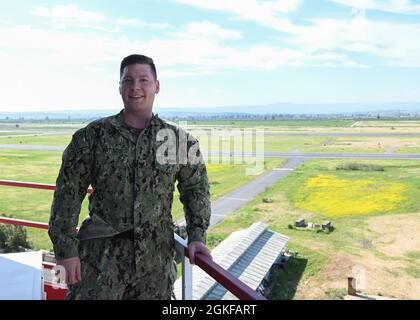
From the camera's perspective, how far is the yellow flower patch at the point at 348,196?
23.6 metres

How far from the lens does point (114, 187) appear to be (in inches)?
66.6

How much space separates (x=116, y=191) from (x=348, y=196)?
26856 millimetres

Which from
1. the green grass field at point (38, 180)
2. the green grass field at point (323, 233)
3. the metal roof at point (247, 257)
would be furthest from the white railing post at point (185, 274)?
the green grass field at point (38, 180)

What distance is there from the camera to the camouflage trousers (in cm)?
165

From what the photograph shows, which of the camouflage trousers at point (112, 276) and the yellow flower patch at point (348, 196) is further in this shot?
the yellow flower patch at point (348, 196)

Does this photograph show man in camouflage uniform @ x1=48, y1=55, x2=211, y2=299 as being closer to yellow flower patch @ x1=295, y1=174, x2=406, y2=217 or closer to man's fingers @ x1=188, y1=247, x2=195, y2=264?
man's fingers @ x1=188, y1=247, x2=195, y2=264

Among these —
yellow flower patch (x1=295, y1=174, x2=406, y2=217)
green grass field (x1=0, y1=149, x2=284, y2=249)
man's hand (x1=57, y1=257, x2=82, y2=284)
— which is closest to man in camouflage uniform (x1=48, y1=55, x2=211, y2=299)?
man's hand (x1=57, y1=257, x2=82, y2=284)

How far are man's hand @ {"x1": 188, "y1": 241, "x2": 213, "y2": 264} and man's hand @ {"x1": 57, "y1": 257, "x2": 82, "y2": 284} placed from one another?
0.44 meters

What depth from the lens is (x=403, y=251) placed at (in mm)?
16500

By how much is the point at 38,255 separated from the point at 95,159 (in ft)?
3.75

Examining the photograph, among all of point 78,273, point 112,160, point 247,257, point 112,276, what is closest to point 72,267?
point 78,273

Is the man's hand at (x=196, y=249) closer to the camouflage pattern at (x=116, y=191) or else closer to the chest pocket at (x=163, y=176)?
the camouflage pattern at (x=116, y=191)

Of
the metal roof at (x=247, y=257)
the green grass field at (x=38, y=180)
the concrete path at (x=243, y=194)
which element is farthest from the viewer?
the concrete path at (x=243, y=194)

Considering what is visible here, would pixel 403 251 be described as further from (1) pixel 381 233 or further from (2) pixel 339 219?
(2) pixel 339 219
